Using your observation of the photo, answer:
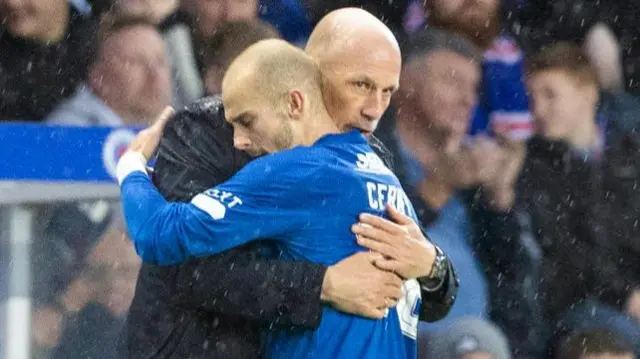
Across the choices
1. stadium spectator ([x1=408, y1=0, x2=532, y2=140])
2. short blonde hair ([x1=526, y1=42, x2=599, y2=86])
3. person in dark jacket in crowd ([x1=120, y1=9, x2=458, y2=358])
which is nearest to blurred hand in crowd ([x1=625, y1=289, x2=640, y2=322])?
stadium spectator ([x1=408, y1=0, x2=532, y2=140])

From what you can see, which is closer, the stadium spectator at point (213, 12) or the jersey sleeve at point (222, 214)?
the jersey sleeve at point (222, 214)

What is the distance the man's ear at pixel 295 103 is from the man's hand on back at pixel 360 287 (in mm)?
306

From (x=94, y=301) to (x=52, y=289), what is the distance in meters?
0.23

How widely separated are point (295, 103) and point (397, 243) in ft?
1.15

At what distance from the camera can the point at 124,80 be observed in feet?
16.4

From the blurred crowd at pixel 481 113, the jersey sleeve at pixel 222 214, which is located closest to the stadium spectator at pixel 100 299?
the blurred crowd at pixel 481 113

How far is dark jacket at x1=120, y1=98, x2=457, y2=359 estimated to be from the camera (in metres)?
2.97

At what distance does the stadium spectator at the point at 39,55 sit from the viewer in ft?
15.7

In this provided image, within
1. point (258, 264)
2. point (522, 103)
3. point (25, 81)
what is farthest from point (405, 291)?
point (522, 103)

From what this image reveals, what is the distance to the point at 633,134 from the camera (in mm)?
A: 5781

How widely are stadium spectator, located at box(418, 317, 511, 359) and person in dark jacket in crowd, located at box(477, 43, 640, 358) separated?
283 mm

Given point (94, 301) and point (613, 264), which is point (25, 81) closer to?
point (94, 301)

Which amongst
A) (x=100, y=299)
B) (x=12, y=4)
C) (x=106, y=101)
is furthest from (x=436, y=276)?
(x=12, y=4)

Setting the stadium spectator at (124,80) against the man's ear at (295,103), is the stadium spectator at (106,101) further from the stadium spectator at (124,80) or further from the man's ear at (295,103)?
the man's ear at (295,103)
